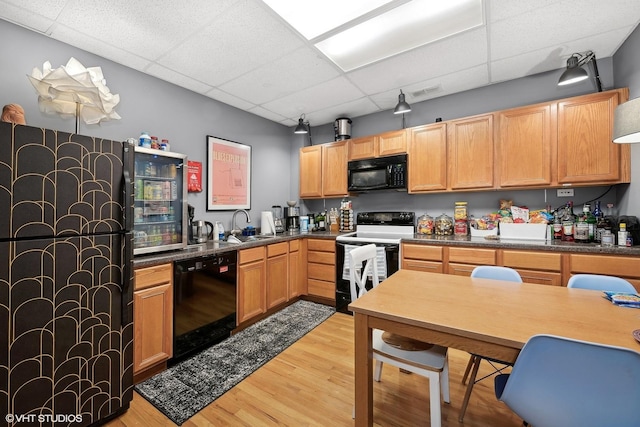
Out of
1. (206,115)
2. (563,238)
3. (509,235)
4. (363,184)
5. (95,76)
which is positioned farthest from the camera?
(363,184)

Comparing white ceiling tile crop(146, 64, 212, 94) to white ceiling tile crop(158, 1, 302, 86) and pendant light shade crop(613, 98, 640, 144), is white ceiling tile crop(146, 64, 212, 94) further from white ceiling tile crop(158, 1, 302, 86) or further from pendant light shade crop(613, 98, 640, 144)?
pendant light shade crop(613, 98, 640, 144)

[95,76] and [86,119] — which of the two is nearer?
[95,76]

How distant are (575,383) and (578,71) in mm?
2467

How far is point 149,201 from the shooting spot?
232cm

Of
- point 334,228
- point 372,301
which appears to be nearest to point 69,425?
point 372,301

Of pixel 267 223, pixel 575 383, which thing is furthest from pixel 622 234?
pixel 267 223

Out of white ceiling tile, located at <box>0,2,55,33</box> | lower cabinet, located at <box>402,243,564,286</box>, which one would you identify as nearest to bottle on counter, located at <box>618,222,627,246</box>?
lower cabinet, located at <box>402,243,564,286</box>

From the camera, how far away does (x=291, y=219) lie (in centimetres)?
393

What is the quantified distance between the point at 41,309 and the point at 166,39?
6.65 ft

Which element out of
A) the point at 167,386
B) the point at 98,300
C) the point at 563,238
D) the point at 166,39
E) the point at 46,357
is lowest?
the point at 167,386

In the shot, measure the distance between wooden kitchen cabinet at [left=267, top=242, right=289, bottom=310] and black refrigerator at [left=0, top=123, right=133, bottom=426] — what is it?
1529 millimetres

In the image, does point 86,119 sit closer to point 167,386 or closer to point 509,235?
point 167,386

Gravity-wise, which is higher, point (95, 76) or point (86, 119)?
point (95, 76)

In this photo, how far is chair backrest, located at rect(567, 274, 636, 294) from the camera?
4.88ft
